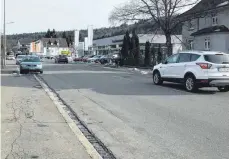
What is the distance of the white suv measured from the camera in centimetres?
1653

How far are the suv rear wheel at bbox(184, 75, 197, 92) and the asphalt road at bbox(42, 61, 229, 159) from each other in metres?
1.02

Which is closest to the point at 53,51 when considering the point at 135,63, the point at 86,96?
the point at 135,63

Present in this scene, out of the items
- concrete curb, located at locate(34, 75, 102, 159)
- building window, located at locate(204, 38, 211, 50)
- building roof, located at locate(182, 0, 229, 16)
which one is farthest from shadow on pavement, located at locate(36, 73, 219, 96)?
building window, located at locate(204, 38, 211, 50)

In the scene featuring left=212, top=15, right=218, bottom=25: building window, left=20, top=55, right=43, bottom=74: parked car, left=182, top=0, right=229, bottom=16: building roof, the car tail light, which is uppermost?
left=182, top=0, right=229, bottom=16: building roof

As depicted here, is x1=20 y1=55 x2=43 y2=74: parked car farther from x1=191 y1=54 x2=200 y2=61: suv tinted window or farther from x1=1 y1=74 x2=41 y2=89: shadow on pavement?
x1=191 y1=54 x2=200 y2=61: suv tinted window

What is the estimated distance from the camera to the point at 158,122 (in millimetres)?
9617

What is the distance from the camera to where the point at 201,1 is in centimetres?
4753

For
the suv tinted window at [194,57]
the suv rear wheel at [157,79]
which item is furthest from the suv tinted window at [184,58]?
the suv rear wheel at [157,79]

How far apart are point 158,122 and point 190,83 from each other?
26.1 ft

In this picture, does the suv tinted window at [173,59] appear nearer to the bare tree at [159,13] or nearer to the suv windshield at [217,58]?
the suv windshield at [217,58]

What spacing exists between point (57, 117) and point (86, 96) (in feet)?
16.1

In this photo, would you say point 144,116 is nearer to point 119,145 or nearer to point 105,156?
point 119,145

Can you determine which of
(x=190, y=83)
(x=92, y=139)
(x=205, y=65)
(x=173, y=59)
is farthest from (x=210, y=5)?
(x=92, y=139)

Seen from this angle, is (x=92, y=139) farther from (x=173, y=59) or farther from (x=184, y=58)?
(x=173, y=59)
